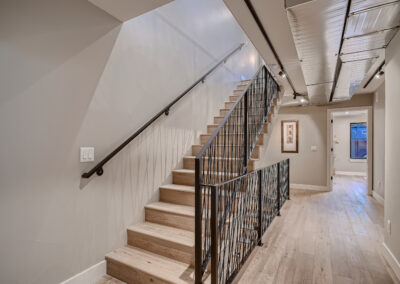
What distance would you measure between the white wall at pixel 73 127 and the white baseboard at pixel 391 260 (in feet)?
8.34

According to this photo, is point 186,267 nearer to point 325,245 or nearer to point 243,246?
point 243,246

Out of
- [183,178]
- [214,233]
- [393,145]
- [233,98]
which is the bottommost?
[214,233]

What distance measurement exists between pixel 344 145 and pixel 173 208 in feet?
31.0

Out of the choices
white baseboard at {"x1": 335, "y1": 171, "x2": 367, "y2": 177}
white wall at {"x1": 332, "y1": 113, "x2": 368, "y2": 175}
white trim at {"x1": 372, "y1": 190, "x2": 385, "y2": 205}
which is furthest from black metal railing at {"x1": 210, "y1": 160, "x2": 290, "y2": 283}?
→ white wall at {"x1": 332, "y1": 113, "x2": 368, "y2": 175}

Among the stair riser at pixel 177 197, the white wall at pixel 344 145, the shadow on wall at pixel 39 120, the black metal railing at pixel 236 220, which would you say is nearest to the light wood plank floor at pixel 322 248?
the black metal railing at pixel 236 220

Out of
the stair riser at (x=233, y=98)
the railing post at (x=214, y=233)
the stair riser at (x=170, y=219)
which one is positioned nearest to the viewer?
the railing post at (x=214, y=233)

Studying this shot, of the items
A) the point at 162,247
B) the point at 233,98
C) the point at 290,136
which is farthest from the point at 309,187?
the point at 162,247

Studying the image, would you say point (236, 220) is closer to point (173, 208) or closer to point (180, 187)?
point (173, 208)

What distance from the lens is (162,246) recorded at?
2057 millimetres

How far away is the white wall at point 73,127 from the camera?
1.48 meters

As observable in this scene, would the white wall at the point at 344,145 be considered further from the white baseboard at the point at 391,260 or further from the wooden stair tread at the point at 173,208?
the wooden stair tread at the point at 173,208

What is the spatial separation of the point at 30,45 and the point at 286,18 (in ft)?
7.07

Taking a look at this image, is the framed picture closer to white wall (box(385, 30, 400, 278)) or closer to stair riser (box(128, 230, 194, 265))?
white wall (box(385, 30, 400, 278))

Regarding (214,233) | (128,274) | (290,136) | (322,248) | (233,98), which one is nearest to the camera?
(214,233)
